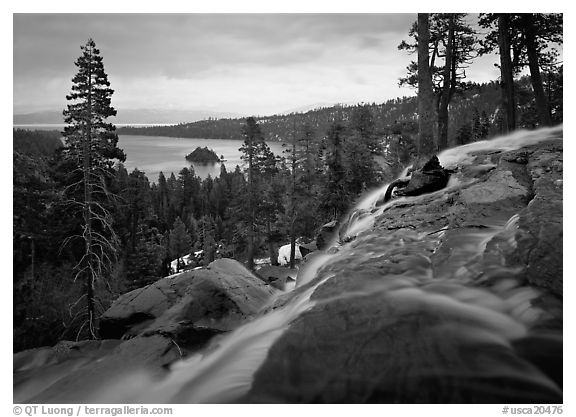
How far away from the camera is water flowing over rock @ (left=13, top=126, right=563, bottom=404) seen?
2641mm

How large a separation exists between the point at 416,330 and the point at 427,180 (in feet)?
12.5

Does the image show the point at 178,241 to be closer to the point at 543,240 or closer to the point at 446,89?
the point at 446,89

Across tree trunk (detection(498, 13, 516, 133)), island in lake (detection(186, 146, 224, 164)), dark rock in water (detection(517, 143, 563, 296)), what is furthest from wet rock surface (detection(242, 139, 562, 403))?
island in lake (detection(186, 146, 224, 164))

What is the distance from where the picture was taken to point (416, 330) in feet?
9.61

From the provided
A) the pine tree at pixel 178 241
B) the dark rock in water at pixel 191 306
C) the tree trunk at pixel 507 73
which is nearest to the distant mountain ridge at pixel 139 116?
the dark rock in water at pixel 191 306

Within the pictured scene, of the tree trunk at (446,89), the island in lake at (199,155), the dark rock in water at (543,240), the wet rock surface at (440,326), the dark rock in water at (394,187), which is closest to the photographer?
the wet rock surface at (440,326)

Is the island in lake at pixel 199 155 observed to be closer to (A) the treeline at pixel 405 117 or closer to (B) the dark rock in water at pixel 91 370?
(A) the treeline at pixel 405 117

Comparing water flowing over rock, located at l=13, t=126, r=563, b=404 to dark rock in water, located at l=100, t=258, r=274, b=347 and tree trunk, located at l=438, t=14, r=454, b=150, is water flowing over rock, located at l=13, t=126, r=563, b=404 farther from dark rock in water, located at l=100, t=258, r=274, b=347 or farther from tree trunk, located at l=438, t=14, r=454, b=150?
tree trunk, located at l=438, t=14, r=454, b=150

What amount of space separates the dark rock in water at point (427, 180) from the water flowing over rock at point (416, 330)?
1233 mm

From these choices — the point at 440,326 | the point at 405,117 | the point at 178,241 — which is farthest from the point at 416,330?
the point at 178,241

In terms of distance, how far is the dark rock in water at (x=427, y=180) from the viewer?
608 centimetres

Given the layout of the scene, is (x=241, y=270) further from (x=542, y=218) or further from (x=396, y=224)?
(x=542, y=218)
